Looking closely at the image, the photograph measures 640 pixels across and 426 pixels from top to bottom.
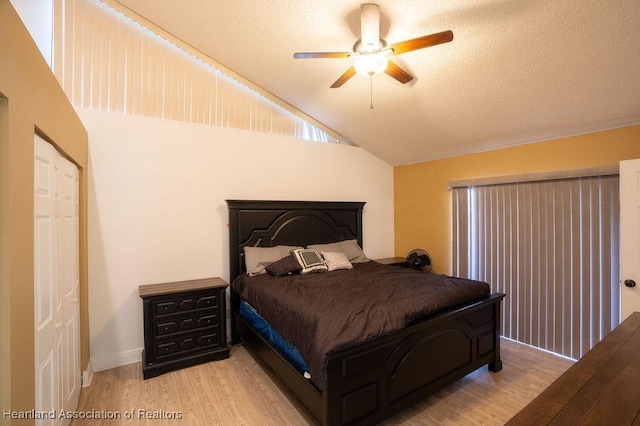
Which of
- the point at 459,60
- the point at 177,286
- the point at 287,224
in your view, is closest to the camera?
the point at 459,60

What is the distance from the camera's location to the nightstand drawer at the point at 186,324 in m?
2.61

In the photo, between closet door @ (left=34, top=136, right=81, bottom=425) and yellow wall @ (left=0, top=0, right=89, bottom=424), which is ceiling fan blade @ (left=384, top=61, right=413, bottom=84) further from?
closet door @ (left=34, top=136, right=81, bottom=425)

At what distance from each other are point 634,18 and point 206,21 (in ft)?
10.1

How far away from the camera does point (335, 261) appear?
3371mm

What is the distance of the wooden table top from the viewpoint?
89 centimetres

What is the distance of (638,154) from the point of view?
2.43m

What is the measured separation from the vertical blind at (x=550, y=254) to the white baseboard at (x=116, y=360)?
386 cm

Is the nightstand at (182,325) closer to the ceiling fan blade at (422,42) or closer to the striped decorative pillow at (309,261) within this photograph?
the striped decorative pillow at (309,261)

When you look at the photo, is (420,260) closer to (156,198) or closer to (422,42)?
(422,42)

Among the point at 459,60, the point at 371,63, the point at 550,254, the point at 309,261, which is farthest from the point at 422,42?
the point at 550,254

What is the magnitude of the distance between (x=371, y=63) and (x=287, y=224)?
2220 mm

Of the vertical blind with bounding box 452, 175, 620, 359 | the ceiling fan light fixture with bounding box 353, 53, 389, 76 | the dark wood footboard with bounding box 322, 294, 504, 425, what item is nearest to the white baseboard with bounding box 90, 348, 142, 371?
the dark wood footboard with bounding box 322, 294, 504, 425

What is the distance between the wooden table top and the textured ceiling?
1.94 metres

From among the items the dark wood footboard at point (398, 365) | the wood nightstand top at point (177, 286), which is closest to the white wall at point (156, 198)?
the wood nightstand top at point (177, 286)
